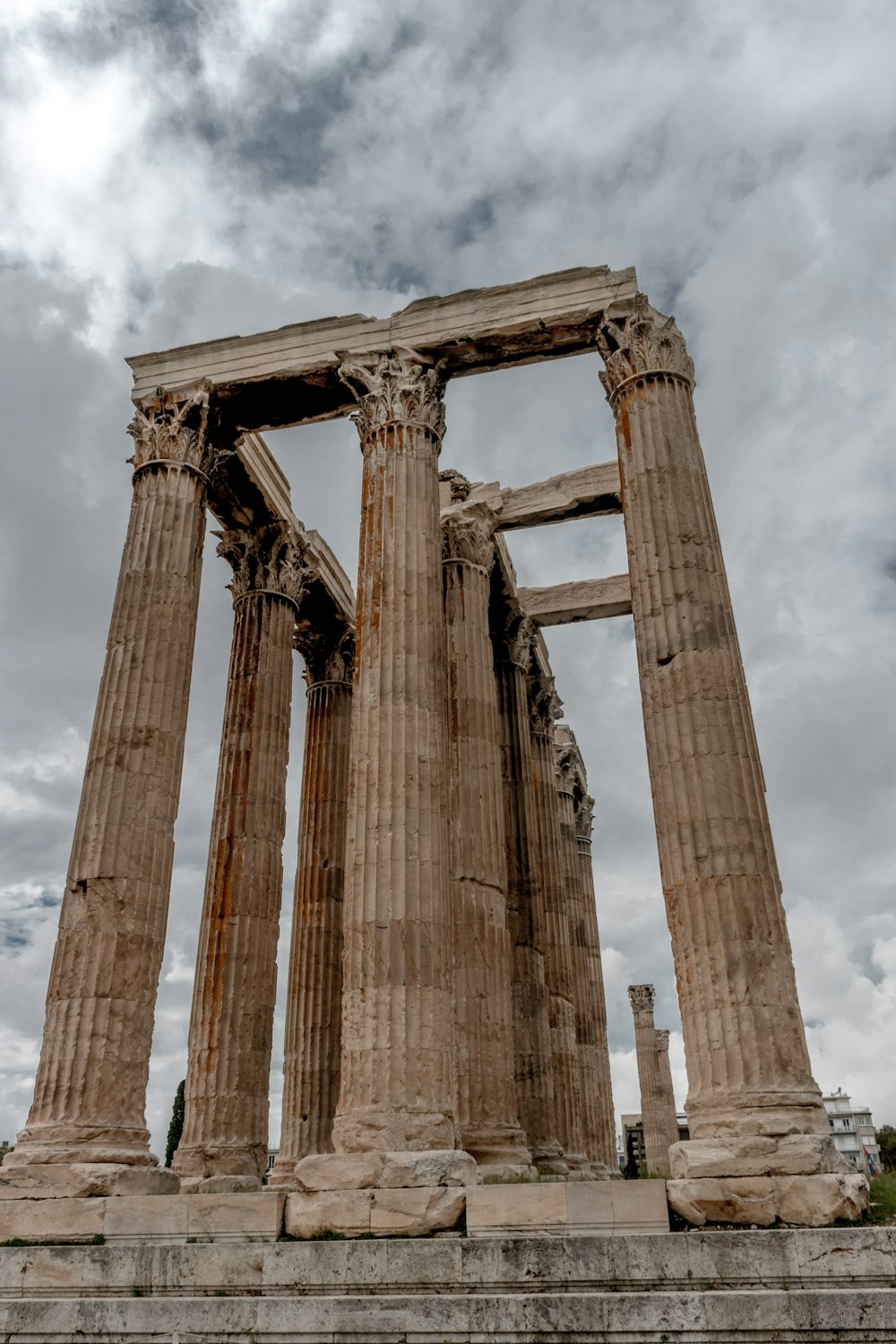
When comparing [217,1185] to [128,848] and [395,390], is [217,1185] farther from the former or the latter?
[395,390]

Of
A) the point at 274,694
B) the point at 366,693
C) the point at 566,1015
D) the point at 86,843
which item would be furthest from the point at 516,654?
the point at 86,843

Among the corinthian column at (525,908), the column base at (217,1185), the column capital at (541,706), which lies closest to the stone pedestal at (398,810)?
the column base at (217,1185)

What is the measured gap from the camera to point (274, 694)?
24.1 m

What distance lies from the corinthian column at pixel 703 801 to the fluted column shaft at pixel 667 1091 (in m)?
32.3

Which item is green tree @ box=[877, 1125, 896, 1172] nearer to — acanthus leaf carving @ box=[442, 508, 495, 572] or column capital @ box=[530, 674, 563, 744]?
column capital @ box=[530, 674, 563, 744]

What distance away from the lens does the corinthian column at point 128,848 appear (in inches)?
616

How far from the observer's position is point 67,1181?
14.7 metres

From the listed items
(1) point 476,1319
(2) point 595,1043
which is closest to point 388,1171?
(1) point 476,1319

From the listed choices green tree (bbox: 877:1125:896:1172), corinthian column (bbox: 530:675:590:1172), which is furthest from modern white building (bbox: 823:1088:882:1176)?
corinthian column (bbox: 530:675:590:1172)

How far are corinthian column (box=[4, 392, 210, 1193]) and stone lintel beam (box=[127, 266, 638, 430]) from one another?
96 cm

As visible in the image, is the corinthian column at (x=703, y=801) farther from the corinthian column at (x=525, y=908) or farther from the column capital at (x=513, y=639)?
the corinthian column at (x=525, y=908)

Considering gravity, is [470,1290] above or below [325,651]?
below

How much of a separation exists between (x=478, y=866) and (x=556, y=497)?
10550 mm

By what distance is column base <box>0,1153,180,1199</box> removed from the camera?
14633mm
